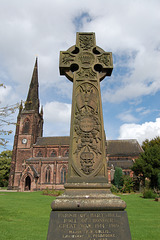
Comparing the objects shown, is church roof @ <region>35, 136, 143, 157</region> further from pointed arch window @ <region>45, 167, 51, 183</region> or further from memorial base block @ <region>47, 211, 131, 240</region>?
memorial base block @ <region>47, 211, 131, 240</region>

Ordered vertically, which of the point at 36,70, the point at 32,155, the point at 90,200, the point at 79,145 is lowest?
the point at 90,200

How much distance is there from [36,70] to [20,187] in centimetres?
3596

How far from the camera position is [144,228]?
6523 millimetres

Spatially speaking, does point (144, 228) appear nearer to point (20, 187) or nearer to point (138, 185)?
point (138, 185)

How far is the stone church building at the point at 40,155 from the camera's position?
125 ft

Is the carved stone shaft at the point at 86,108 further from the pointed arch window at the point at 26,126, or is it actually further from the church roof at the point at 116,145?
the pointed arch window at the point at 26,126

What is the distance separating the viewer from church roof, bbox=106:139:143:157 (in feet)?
141

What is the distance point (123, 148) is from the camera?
44.9 m

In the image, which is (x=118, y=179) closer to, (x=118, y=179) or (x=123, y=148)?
(x=118, y=179)

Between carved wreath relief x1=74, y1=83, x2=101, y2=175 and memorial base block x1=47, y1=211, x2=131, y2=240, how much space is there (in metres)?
0.88

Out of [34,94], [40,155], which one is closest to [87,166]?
[40,155]

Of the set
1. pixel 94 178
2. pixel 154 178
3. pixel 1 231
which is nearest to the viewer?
pixel 94 178

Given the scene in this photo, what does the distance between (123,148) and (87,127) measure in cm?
4306

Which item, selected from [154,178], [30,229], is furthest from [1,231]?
[154,178]
